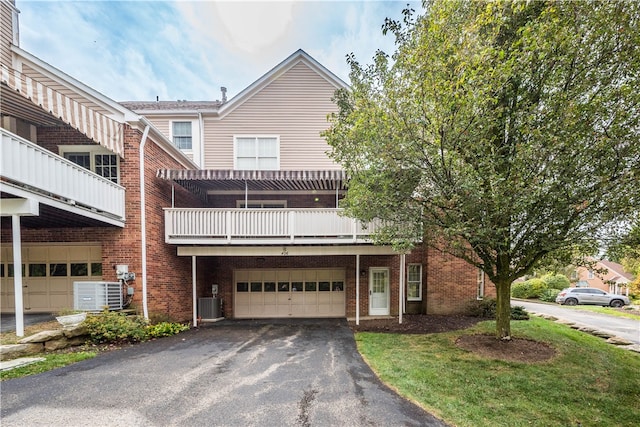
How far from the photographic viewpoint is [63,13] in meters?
9.86

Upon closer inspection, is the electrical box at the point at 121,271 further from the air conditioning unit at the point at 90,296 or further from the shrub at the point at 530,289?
the shrub at the point at 530,289

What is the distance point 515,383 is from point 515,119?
5461 mm

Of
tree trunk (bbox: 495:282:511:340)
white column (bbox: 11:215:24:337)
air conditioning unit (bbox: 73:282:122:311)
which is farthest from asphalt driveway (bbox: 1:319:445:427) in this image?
tree trunk (bbox: 495:282:511:340)

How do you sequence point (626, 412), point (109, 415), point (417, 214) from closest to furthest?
point (109, 415)
point (626, 412)
point (417, 214)

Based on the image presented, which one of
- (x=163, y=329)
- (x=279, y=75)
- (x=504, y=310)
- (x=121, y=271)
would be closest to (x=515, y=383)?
(x=504, y=310)

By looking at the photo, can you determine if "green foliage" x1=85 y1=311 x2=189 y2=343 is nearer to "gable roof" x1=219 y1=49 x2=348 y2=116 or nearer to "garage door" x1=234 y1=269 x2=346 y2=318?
"garage door" x1=234 y1=269 x2=346 y2=318

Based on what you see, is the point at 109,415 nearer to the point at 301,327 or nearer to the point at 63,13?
the point at 301,327

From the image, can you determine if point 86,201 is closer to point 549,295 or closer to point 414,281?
point 414,281

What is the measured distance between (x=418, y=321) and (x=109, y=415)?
31.2ft

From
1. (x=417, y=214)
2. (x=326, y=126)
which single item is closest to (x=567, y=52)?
(x=417, y=214)

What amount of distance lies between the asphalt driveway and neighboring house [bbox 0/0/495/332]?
9.99 feet

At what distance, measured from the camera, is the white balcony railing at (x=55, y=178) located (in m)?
5.48

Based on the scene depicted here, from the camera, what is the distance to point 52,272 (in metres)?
8.89

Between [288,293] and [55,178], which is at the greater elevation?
[55,178]
